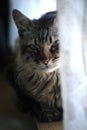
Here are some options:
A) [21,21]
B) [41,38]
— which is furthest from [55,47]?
[21,21]

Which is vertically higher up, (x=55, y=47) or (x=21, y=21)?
(x=21, y=21)

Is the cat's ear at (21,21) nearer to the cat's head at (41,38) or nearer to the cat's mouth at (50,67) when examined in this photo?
the cat's head at (41,38)

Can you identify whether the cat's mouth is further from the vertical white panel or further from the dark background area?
the dark background area

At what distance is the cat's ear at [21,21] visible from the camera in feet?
3.93

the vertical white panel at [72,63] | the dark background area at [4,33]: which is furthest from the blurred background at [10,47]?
the vertical white panel at [72,63]

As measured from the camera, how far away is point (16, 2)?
3.94 ft

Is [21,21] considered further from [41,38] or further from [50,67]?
[50,67]

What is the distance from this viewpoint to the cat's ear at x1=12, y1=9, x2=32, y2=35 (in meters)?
1.20

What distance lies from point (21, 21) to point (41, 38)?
0.37 ft

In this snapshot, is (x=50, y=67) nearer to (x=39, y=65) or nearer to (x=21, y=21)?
(x=39, y=65)

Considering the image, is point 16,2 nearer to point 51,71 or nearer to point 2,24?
point 2,24

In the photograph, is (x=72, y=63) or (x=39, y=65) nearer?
(x=72, y=63)

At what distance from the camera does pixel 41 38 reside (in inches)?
47.0

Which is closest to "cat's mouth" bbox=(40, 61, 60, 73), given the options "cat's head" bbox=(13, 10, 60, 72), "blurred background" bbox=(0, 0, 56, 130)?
"cat's head" bbox=(13, 10, 60, 72)
